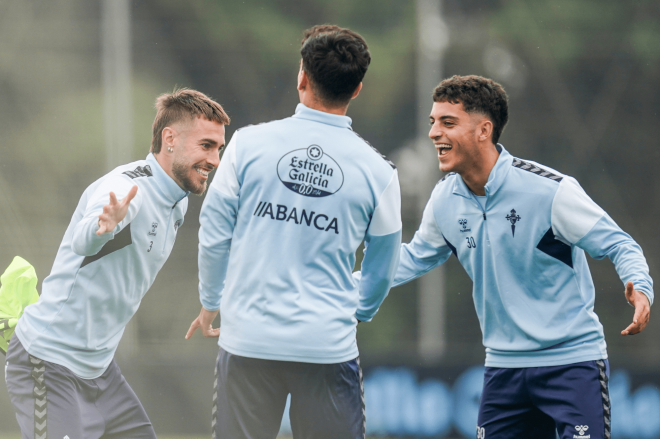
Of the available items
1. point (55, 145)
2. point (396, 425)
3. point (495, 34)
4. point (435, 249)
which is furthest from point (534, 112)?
point (55, 145)

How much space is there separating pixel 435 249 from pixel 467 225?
31 cm

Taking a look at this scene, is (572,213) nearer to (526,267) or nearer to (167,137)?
(526,267)

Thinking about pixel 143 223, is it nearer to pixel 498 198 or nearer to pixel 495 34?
pixel 498 198

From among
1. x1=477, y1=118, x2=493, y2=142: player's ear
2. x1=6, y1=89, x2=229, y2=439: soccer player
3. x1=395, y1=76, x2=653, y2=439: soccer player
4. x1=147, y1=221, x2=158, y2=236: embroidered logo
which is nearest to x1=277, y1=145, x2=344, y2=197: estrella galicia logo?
x1=6, y1=89, x2=229, y2=439: soccer player

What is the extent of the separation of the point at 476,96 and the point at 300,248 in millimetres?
1544

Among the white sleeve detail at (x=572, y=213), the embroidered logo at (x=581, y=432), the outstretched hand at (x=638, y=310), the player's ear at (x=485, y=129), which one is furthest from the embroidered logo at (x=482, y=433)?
the player's ear at (x=485, y=129)

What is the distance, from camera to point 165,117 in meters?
3.78

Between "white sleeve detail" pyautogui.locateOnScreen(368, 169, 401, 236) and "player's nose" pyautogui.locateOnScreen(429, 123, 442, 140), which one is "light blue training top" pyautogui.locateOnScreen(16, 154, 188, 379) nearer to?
"white sleeve detail" pyautogui.locateOnScreen(368, 169, 401, 236)

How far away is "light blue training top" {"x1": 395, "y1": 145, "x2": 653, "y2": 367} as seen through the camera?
339cm

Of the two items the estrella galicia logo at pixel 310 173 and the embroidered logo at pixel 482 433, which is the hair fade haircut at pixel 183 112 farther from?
the embroidered logo at pixel 482 433

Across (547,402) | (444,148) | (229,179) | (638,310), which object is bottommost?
(547,402)

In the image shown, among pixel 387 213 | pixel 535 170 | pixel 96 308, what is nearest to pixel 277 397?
pixel 387 213

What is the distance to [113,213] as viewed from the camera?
301 cm

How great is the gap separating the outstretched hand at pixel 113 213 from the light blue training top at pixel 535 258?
1556 mm
